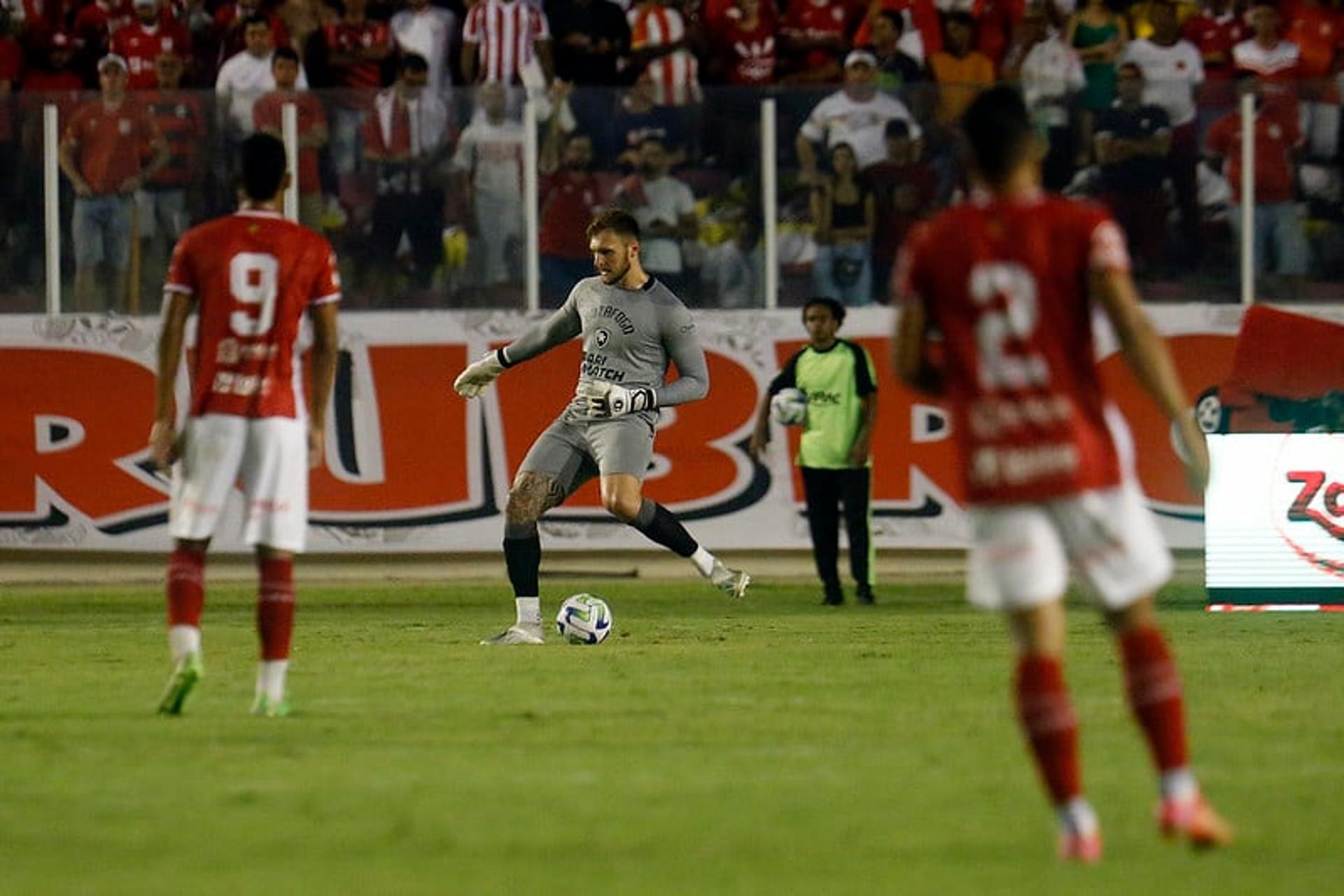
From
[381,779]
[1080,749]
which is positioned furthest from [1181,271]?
[381,779]

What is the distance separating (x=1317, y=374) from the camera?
1808 centimetres

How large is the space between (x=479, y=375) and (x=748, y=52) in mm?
9091

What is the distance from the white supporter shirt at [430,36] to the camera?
72.1ft

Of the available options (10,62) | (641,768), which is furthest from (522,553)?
(10,62)

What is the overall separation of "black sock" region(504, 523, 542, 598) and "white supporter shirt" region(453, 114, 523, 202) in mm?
7114

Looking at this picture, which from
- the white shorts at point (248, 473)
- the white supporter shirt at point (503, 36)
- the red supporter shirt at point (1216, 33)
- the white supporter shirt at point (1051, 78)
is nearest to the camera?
the white shorts at point (248, 473)

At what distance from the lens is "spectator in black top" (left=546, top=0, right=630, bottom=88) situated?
72.1 ft

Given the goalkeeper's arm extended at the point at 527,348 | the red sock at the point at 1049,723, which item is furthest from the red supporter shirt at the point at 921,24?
the red sock at the point at 1049,723

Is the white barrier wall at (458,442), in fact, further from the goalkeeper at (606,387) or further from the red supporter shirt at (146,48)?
the goalkeeper at (606,387)

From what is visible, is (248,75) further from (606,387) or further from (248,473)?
(248,473)

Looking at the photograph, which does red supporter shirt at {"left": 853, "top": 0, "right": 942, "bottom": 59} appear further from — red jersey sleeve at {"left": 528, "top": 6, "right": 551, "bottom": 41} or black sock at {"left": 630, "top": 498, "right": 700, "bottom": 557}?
black sock at {"left": 630, "top": 498, "right": 700, "bottom": 557}

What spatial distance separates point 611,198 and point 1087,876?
14.6 metres

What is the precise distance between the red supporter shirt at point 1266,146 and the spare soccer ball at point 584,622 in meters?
8.93

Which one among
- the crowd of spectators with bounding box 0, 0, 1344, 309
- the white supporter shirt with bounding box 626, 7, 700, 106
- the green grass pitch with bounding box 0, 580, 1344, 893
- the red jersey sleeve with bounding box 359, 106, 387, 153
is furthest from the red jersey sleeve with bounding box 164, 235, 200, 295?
the white supporter shirt with bounding box 626, 7, 700, 106
